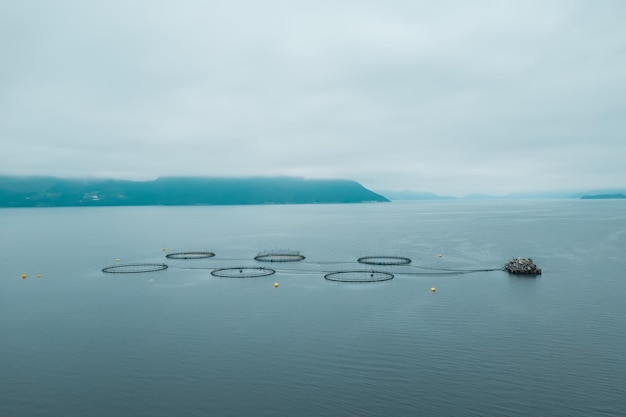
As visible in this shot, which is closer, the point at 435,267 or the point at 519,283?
the point at 519,283

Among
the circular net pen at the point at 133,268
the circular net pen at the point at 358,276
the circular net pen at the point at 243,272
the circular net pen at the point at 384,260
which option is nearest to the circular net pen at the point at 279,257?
the circular net pen at the point at 243,272

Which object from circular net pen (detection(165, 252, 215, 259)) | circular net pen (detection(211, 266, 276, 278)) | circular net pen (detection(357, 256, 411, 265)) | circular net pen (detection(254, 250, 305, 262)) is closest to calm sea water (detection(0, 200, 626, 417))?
circular net pen (detection(211, 266, 276, 278))

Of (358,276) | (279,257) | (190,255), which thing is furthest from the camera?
(190,255)

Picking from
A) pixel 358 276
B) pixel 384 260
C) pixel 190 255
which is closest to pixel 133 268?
pixel 190 255

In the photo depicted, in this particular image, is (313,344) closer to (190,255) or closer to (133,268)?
(133,268)

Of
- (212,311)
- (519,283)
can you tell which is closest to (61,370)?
(212,311)

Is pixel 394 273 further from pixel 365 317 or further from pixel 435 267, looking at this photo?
pixel 365 317

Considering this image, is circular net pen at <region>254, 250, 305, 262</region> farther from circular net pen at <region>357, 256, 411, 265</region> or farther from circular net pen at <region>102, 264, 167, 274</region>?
circular net pen at <region>102, 264, 167, 274</region>
